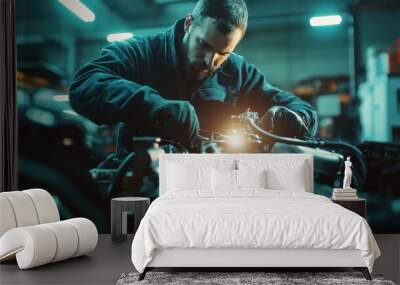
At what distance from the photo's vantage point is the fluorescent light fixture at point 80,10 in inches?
251

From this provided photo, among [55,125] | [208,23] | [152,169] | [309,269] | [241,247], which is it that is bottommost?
[309,269]

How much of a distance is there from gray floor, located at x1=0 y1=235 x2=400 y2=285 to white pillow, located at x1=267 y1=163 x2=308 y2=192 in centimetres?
106

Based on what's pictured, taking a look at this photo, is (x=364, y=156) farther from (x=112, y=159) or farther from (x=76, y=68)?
(x=76, y=68)

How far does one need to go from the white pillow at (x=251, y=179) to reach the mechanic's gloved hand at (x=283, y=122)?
3.06 feet

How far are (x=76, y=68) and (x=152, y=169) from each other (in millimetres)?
1548

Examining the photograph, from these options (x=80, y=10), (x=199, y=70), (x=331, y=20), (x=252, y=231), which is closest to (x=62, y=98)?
(x=80, y=10)

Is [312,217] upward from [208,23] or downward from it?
downward

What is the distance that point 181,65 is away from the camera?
20.7 ft

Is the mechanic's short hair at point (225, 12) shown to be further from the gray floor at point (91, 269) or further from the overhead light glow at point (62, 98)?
the gray floor at point (91, 269)

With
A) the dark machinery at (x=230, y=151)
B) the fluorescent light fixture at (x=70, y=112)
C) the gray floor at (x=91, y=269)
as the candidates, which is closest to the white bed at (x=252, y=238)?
the gray floor at (x=91, y=269)

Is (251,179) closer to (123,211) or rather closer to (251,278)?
(123,211)

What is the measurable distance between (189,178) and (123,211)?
0.78 metres

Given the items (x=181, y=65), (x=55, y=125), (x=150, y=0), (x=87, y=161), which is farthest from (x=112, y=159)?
(x=150, y=0)

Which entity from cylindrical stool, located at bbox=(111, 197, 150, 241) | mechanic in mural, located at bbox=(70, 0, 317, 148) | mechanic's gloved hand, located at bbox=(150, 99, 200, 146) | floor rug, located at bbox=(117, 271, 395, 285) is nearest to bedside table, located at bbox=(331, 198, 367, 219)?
mechanic in mural, located at bbox=(70, 0, 317, 148)
